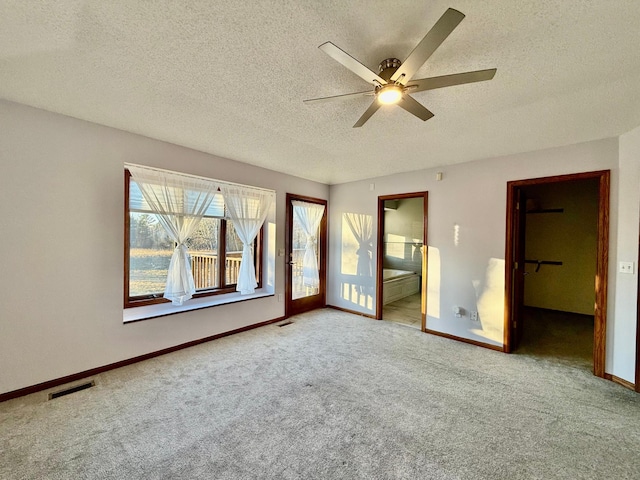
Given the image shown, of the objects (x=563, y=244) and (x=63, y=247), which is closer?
(x=63, y=247)

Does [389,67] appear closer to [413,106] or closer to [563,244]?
[413,106]

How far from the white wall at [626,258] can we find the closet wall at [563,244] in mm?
2508

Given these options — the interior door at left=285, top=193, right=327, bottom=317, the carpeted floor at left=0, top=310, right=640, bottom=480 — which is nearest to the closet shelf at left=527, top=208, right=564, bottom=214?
the carpeted floor at left=0, top=310, right=640, bottom=480

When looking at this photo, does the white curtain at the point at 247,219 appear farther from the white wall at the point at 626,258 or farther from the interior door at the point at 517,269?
the white wall at the point at 626,258

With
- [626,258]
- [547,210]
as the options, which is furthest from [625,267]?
[547,210]

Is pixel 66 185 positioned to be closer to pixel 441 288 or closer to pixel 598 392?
pixel 441 288

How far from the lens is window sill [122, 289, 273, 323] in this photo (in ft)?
9.61

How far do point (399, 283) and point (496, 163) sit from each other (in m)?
3.26

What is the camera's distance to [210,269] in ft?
12.5

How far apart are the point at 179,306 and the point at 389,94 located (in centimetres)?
325

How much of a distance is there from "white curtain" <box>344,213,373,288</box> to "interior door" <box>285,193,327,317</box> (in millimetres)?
678

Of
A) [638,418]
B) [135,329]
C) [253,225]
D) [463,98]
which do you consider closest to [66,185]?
[135,329]

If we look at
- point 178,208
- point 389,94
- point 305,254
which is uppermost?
point 389,94

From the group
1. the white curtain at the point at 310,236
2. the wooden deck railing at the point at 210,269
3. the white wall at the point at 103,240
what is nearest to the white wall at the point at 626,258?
the white wall at the point at 103,240
